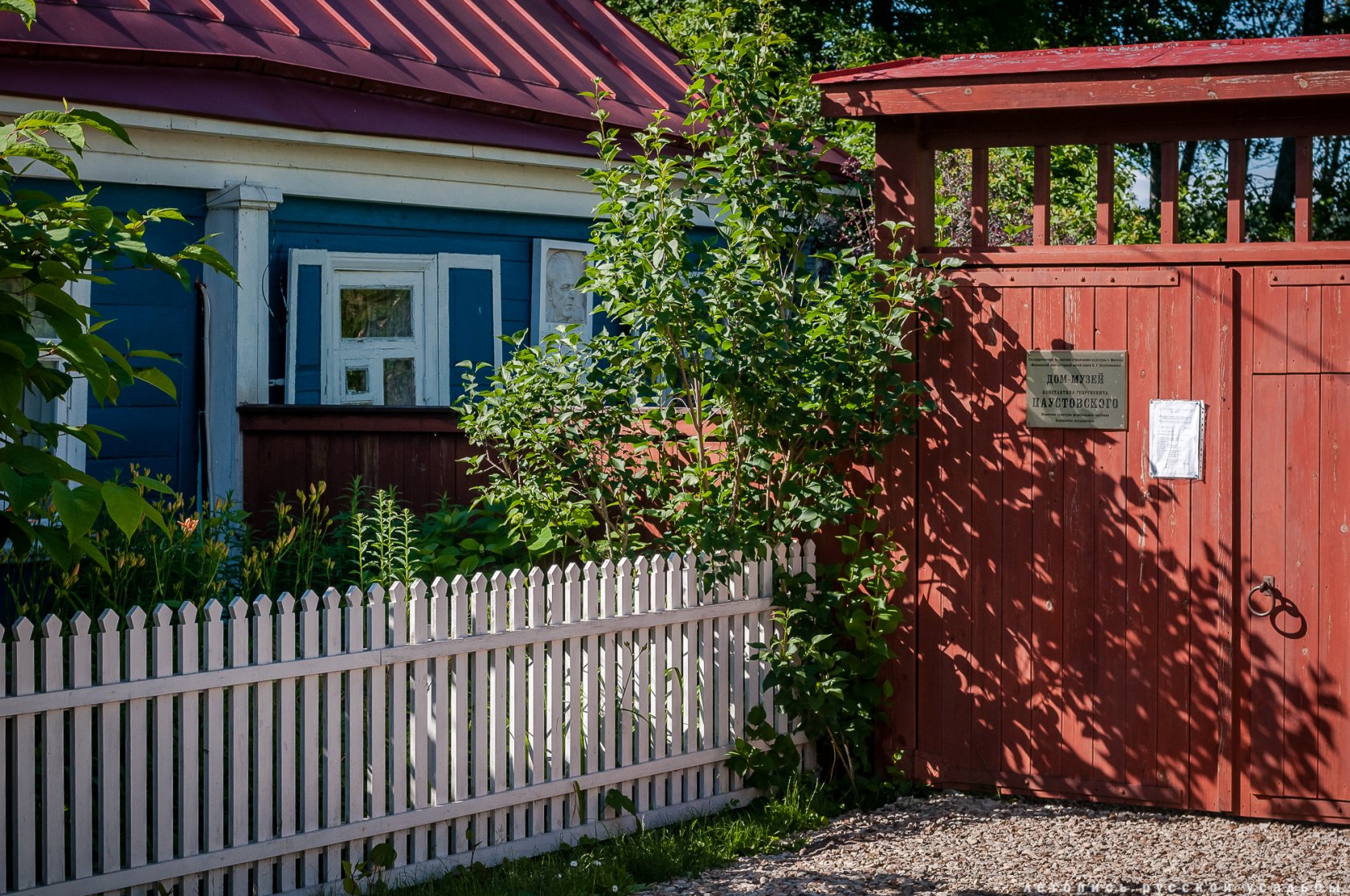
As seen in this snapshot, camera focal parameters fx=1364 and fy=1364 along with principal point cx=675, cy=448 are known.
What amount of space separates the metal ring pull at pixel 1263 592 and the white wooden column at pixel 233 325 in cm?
518

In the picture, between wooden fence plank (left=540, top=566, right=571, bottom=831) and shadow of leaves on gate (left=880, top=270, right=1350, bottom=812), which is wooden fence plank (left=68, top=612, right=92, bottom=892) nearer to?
wooden fence plank (left=540, top=566, right=571, bottom=831)

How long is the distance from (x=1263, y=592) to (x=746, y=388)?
7.56ft

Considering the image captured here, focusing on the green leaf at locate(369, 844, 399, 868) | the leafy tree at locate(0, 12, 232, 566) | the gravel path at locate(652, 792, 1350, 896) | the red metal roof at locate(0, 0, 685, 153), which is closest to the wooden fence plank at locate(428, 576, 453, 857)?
the green leaf at locate(369, 844, 399, 868)

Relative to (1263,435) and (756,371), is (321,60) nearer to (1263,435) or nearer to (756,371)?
(756,371)

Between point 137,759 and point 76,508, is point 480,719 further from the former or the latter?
point 76,508

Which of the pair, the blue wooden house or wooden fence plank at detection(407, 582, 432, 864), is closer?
wooden fence plank at detection(407, 582, 432, 864)

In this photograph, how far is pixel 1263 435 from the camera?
223 inches

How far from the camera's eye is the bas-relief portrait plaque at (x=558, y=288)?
9.43 meters

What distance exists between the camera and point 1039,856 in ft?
17.3

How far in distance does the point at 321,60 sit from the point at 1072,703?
18.8 ft

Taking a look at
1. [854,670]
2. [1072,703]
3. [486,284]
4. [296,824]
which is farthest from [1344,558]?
[486,284]

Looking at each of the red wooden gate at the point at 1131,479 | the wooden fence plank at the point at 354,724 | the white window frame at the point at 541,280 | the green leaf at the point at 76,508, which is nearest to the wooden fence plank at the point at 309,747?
the wooden fence plank at the point at 354,724

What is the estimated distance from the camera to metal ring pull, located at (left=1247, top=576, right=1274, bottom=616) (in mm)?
5637

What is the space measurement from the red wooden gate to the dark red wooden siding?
2.64 meters
